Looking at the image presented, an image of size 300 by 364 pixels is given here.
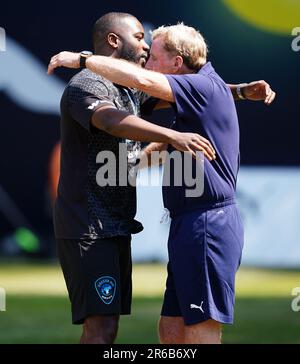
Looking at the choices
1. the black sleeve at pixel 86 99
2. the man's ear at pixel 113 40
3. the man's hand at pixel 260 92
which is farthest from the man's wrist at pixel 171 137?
the man's hand at pixel 260 92

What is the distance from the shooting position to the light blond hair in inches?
221

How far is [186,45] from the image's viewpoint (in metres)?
5.63

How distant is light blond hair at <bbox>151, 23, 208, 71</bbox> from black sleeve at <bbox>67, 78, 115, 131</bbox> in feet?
1.55

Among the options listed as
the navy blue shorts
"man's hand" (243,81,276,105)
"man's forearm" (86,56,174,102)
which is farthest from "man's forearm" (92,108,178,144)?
"man's hand" (243,81,276,105)

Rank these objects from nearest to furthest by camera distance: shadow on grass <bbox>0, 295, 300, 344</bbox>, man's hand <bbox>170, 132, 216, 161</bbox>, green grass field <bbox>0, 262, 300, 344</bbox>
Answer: man's hand <bbox>170, 132, 216, 161</bbox>
shadow on grass <bbox>0, 295, 300, 344</bbox>
green grass field <bbox>0, 262, 300, 344</bbox>

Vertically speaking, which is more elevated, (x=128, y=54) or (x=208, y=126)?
(x=128, y=54)

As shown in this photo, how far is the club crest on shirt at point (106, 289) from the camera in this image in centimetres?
550

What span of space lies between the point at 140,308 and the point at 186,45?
15.3 feet

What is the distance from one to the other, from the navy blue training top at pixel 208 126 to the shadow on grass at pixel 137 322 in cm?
258

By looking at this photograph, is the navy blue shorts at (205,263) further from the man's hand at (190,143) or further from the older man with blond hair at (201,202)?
the man's hand at (190,143)

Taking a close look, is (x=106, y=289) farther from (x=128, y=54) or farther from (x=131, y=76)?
(x=128, y=54)

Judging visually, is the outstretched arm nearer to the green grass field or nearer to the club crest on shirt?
the club crest on shirt

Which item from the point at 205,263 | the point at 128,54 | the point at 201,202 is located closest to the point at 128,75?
the point at 128,54
